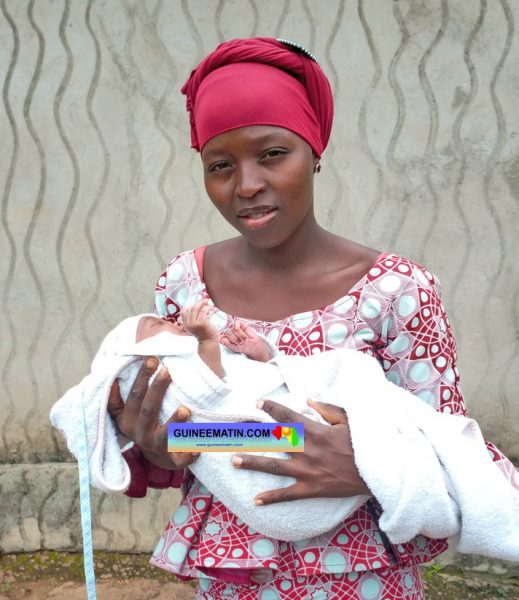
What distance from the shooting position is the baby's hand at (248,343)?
4.69ft

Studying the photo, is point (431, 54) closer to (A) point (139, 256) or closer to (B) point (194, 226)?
(B) point (194, 226)

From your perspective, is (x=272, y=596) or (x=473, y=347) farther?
(x=473, y=347)

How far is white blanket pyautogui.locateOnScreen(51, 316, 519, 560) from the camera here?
1.24 meters

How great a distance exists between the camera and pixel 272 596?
1.41m

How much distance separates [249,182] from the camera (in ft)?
4.51

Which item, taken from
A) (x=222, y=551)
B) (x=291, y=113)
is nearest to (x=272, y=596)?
(x=222, y=551)

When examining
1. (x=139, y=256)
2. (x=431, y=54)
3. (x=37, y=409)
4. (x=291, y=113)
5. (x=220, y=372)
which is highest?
(x=431, y=54)

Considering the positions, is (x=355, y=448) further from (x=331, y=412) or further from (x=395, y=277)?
(x=395, y=277)

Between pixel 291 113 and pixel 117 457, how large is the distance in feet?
2.46

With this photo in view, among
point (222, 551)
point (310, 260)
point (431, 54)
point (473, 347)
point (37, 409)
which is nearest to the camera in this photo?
point (222, 551)

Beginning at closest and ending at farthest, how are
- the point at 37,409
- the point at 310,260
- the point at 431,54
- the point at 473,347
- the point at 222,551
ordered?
the point at 222,551 → the point at 310,260 → the point at 431,54 → the point at 473,347 → the point at 37,409

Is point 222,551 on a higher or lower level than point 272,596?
higher

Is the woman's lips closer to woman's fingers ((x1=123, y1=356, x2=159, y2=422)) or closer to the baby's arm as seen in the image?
the baby's arm

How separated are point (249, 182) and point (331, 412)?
46cm
